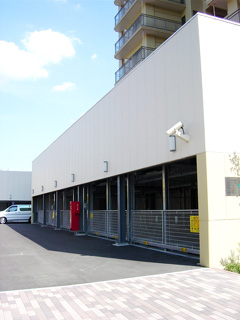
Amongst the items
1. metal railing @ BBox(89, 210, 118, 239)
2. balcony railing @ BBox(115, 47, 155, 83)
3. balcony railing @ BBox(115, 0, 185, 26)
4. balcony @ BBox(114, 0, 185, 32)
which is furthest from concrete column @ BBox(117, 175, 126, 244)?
balcony railing @ BBox(115, 0, 185, 26)

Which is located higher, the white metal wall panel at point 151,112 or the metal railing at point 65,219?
the white metal wall panel at point 151,112

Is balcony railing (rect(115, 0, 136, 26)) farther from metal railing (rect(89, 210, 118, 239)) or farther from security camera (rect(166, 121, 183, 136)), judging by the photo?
security camera (rect(166, 121, 183, 136))

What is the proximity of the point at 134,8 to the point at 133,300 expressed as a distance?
24.9 m

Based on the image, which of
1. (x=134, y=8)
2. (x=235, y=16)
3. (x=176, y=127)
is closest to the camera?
(x=176, y=127)

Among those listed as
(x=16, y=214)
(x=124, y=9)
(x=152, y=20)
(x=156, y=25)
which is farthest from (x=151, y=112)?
(x=16, y=214)

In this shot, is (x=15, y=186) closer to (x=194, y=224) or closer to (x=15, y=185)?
(x=15, y=185)

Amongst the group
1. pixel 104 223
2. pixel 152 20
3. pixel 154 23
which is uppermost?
pixel 152 20

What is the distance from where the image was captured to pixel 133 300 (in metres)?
5.00

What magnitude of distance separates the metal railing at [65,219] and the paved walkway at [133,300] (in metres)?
14.1

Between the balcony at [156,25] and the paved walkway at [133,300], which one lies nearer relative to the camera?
the paved walkway at [133,300]

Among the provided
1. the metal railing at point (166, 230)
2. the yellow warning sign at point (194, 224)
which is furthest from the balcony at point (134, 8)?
the yellow warning sign at point (194, 224)

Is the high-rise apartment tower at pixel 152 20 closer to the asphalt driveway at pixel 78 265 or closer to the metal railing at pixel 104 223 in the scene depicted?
the metal railing at pixel 104 223

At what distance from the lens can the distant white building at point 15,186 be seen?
123ft

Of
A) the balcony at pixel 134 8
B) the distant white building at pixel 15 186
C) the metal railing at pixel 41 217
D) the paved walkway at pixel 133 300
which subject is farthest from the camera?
the distant white building at pixel 15 186
